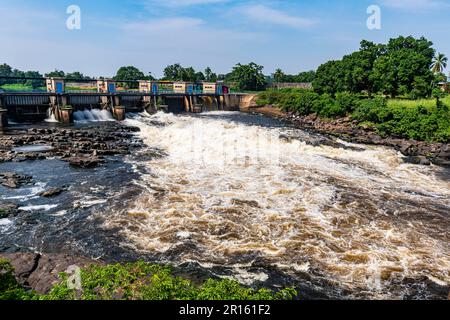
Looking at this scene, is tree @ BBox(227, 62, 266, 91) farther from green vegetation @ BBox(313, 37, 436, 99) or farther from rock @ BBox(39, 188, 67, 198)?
rock @ BBox(39, 188, 67, 198)

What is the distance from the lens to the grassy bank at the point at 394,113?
4097cm

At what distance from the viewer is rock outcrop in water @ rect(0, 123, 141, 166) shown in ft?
92.8

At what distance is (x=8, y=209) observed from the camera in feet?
58.7

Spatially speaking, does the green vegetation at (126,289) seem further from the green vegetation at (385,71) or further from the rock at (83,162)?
the green vegetation at (385,71)

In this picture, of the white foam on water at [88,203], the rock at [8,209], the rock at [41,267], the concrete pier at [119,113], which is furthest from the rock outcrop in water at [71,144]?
the rock at [41,267]

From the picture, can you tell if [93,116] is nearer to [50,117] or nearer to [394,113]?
[50,117]

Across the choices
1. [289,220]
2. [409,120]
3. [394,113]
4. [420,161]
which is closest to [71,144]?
[289,220]

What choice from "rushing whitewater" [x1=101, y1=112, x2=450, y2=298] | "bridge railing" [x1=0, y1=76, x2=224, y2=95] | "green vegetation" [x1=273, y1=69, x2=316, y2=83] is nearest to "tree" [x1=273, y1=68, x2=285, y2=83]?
"green vegetation" [x1=273, y1=69, x2=316, y2=83]

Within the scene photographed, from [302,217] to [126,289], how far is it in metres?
11.7

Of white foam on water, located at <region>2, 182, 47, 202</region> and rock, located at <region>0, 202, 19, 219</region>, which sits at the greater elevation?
white foam on water, located at <region>2, 182, 47, 202</region>

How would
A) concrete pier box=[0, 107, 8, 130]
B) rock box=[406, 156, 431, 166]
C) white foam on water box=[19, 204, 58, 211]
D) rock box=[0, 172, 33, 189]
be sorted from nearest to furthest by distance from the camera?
white foam on water box=[19, 204, 58, 211] < rock box=[0, 172, 33, 189] < rock box=[406, 156, 431, 166] < concrete pier box=[0, 107, 8, 130]

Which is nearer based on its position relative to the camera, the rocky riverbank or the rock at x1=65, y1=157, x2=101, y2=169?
the rock at x1=65, y1=157, x2=101, y2=169

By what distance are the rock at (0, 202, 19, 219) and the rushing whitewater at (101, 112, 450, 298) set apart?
5.21 meters
